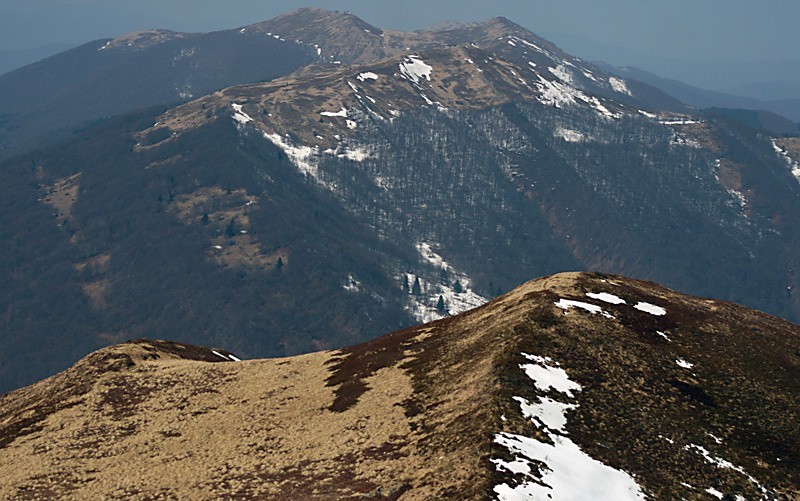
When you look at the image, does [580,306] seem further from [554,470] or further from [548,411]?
[554,470]

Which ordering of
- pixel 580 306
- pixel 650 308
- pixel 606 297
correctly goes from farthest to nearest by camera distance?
pixel 606 297 < pixel 650 308 < pixel 580 306

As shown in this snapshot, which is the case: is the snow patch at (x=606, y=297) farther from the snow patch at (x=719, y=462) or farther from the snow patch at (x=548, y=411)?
the snow patch at (x=719, y=462)

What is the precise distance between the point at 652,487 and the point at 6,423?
7133cm

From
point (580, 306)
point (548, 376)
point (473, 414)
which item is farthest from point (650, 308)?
point (473, 414)

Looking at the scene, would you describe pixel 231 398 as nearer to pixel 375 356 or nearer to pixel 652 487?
pixel 375 356

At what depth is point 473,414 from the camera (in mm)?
61812

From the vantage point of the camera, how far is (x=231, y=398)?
83.3m

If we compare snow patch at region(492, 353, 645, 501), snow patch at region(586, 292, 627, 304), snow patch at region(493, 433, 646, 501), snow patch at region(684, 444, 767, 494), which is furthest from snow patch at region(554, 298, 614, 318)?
snow patch at region(493, 433, 646, 501)

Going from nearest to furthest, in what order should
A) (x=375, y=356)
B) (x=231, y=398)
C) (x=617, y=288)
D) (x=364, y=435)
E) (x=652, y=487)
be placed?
(x=652, y=487)
(x=364, y=435)
(x=231, y=398)
(x=375, y=356)
(x=617, y=288)

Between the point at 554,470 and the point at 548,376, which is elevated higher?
the point at 548,376

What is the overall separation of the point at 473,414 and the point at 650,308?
3772 centimetres

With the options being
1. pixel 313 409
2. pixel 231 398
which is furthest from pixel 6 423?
pixel 313 409

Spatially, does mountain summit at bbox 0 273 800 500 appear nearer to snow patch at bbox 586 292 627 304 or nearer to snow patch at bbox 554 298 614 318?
snow patch at bbox 586 292 627 304

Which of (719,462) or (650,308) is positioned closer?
(719,462)
